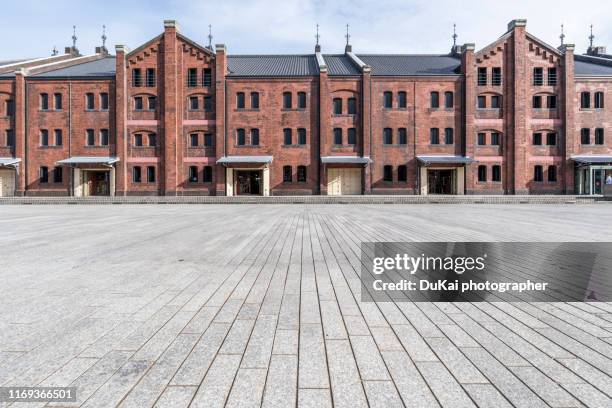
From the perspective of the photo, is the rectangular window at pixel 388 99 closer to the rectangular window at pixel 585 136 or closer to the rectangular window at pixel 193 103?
the rectangular window at pixel 193 103

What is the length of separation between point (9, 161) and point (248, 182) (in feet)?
70.7

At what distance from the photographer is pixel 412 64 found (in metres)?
34.2

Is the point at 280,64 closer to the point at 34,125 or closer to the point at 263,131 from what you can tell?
the point at 263,131

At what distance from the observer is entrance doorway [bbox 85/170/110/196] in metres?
31.7

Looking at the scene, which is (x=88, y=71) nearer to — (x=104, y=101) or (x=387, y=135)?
(x=104, y=101)

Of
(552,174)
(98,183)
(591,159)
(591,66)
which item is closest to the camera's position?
(591,159)

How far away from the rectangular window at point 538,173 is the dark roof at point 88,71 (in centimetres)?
4033

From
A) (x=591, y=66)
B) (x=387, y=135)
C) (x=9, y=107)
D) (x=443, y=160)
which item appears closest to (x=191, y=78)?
(x=9, y=107)

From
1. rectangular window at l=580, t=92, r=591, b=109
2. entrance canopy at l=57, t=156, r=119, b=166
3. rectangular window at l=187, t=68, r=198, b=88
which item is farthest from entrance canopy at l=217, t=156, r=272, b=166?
rectangular window at l=580, t=92, r=591, b=109

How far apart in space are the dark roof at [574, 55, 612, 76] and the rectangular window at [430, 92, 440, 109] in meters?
13.1

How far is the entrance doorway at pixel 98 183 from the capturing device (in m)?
31.7

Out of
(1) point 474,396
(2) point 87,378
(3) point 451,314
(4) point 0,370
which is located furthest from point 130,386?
(3) point 451,314

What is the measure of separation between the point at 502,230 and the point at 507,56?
28688 mm

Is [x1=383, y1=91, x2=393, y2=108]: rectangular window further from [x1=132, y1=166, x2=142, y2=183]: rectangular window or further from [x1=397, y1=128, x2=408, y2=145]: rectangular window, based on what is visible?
[x1=132, y1=166, x2=142, y2=183]: rectangular window
